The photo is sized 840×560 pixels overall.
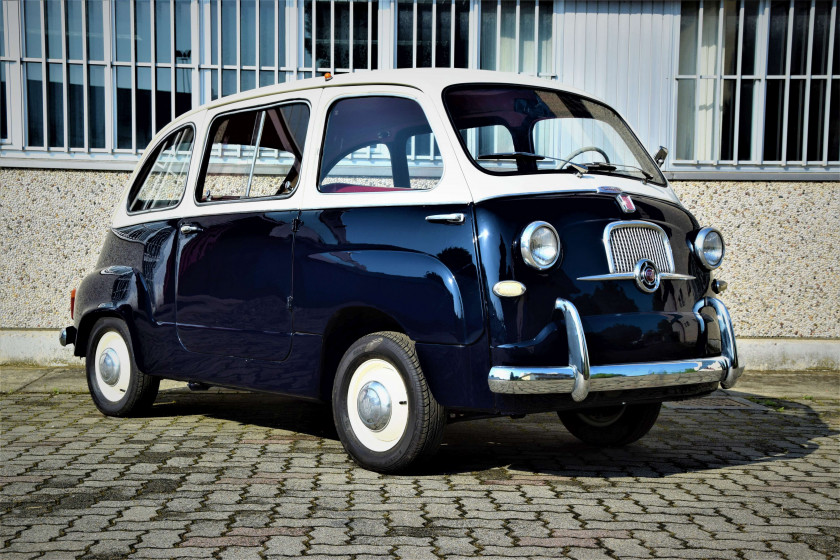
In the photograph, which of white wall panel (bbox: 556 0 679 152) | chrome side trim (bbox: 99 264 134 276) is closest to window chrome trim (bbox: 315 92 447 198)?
chrome side trim (bbox: 99 264 134 276)

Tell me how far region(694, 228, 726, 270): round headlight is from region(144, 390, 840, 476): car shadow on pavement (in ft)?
3.49

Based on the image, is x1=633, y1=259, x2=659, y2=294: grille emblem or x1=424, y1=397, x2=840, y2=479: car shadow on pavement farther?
x1=424, y1=397, x2=840, y2=479: car shadow on pavement

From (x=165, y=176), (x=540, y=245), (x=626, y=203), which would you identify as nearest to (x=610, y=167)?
(x=626, y=203)

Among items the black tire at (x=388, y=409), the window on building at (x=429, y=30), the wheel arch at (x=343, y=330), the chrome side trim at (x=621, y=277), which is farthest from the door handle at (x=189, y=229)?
the window on building at (x=429, y=30)

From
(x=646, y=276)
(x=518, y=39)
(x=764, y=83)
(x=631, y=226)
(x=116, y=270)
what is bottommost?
(x=116, y=270)

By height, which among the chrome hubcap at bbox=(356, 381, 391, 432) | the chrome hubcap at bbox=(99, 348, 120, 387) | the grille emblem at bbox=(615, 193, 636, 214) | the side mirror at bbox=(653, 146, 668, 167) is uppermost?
the side mirror at bbox=(653, 146, 668, 167)

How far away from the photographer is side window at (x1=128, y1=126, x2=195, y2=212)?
21.4 feet

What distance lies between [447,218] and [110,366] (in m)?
3.13

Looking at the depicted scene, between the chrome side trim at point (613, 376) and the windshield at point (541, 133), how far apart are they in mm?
1012

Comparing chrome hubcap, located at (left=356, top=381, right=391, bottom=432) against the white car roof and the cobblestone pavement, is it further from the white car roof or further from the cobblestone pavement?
the white car roof

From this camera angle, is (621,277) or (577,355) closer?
(577,355)

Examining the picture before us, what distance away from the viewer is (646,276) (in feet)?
16.0

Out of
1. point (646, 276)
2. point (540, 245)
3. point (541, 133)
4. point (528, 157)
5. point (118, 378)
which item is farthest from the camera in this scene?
point (118, 378)

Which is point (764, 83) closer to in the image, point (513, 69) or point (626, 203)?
point (513, 69)
